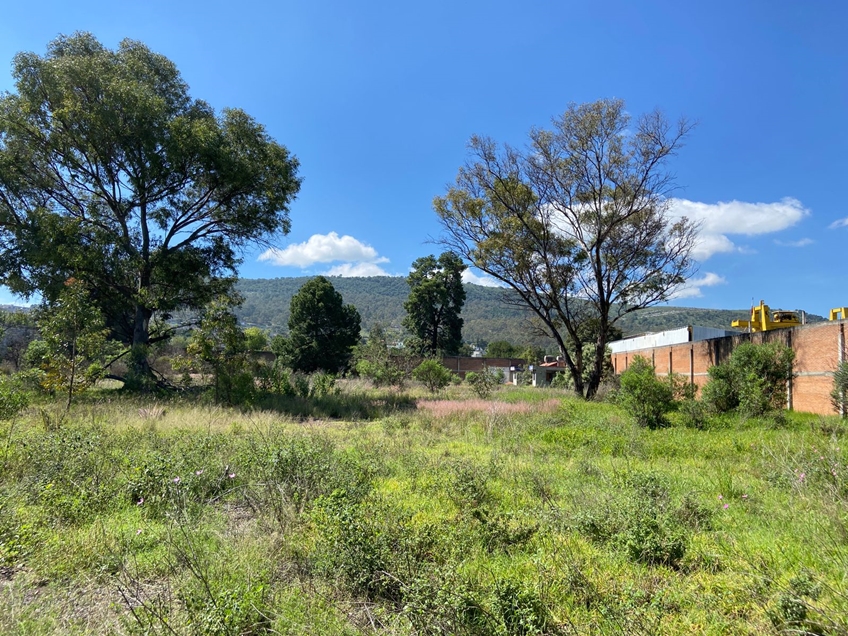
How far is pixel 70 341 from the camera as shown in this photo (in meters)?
11.0

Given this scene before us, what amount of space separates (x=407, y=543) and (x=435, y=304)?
46093mm

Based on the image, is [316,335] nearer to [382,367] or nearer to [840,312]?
[382,367]

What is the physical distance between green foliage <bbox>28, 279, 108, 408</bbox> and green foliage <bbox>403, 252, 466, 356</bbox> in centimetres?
3674

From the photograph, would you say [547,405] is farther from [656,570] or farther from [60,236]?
[60,236]

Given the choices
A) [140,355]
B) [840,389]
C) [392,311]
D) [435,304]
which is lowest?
[840,389]

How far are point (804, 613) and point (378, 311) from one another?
142 metres

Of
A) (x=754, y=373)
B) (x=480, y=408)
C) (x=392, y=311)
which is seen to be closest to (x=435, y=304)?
(x=480, y=408)

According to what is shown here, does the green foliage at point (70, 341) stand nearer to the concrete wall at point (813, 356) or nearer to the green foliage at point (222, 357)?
the green foliage at point (222, 357)

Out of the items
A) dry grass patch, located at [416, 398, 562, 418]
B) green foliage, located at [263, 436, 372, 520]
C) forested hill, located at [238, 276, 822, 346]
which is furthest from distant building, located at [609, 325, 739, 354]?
forested hill, located at [238, 276, 822, 346]

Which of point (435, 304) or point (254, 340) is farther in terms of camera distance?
point (435, 304)

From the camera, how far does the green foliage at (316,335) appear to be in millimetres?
38469

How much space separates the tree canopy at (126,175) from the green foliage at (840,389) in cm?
1861

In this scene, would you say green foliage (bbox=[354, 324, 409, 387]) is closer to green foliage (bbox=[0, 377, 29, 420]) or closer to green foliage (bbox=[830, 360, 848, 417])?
green foliage (bbox=[830, 360, 848, 417])

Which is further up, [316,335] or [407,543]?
[316,335]
